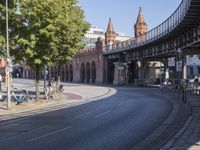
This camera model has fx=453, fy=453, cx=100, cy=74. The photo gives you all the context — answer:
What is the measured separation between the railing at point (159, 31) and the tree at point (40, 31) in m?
9.40

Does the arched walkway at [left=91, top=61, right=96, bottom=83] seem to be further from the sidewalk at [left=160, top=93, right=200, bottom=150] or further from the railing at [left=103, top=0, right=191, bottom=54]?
the sidewalk at [left=160, top=93, right=200, bottom=150]

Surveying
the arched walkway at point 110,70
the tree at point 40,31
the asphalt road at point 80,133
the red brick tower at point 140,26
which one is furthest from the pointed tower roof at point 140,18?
the asphalt road at point 80,133

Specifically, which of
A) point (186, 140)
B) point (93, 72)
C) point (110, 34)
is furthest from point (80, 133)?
point (110, 34)

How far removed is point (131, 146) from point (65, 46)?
2394 cm

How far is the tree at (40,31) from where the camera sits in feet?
107

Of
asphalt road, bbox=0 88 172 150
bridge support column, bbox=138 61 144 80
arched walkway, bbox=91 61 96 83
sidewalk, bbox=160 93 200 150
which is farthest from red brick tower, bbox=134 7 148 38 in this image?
sidewalk, bbox=160 93 200 150

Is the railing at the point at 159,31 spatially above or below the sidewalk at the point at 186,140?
above

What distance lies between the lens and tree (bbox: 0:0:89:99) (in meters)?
32.5

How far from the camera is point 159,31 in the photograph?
58.6m

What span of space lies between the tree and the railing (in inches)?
370

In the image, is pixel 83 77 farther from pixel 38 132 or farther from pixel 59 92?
pixel 38 132

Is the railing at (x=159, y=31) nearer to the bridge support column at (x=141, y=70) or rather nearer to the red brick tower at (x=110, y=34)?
the bridge support column at (x=141, y=70)

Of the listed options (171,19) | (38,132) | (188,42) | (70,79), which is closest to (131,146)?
(38,132)

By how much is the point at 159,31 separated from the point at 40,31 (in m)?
28.9
